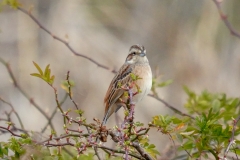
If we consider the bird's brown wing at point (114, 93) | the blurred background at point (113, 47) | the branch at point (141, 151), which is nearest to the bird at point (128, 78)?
the bird's brown wing at point (114, 93)

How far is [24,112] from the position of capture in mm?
6941

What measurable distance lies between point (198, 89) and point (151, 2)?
6.58 ft

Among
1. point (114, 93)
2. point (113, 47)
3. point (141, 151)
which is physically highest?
point (113, 47)

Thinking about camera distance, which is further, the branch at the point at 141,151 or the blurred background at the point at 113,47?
the blurred background at the point at 113,47

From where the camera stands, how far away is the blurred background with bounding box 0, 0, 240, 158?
7402mm

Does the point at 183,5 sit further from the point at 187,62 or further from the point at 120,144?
the point at 120,144

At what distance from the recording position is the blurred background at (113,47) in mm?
7402

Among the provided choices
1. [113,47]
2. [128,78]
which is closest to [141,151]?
[128,78]

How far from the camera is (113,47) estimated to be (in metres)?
8.41

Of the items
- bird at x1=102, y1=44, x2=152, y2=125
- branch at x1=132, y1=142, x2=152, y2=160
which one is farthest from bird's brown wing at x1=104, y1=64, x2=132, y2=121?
branch at x1=132, y1=142, x2=152, y2=160

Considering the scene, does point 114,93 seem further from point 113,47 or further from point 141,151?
point 113,47

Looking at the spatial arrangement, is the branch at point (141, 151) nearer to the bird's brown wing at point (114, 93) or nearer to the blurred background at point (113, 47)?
the bird's brown wing at point (114, 93)

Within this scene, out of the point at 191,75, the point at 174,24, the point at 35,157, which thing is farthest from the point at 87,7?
the point at 35,157

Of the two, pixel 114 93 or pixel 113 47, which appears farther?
pixel 113 47
